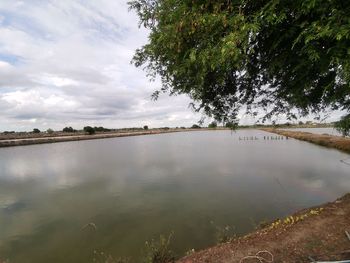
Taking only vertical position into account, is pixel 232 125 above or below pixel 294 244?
above

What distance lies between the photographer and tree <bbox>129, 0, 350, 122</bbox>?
5.04 meters

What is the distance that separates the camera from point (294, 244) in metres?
6.36

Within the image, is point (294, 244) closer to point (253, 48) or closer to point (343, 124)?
point (343, 124)

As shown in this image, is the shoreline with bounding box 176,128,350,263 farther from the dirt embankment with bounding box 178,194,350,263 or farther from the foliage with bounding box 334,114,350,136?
the foliage with bounding box 334,114,350,136

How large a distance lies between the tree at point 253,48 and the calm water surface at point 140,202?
5.18m

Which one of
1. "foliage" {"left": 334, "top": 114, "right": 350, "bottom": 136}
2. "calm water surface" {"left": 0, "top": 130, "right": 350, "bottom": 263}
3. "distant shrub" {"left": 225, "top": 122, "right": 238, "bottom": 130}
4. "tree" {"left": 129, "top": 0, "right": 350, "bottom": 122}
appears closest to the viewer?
"tree" {"left": 129, "top": 0, "right": 350, "bottom": 122}

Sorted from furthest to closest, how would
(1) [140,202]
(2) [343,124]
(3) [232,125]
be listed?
(1) [140,202], (3) [232,125], (2) [343,124]

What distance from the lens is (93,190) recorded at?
58.5ft

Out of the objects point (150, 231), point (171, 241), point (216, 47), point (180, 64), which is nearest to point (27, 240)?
point (150, 231)

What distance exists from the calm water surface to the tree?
5180 mm

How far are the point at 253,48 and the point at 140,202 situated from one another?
10.4 m

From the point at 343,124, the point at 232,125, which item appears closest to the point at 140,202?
the point at 232,125

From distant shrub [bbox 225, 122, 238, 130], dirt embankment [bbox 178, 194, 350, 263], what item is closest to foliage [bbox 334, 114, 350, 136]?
dirt embankment [bbox 178, 194, 350, 263]

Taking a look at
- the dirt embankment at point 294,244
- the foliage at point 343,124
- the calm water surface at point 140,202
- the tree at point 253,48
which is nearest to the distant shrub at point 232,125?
the tree at point 253,48
